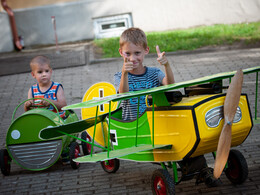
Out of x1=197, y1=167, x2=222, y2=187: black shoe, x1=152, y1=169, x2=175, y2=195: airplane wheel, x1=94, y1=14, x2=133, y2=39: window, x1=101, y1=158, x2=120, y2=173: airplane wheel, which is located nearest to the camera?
x1=152, y1=169, x2=175, y2=195: airplane wheel

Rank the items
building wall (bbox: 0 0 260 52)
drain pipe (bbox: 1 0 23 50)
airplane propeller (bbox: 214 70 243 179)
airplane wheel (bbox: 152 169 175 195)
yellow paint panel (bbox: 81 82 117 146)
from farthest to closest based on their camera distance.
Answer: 1. building wall (bbox: 0 0 260 52)
2. drain pipe (bbox: 1 0 23 50)
3. yellow paint panel (bbox: 81 82 117 146)
4. airplane wheel (bbox: 152 169 175 195)
5. airplane propeller (bbox: 214 70 243 179)

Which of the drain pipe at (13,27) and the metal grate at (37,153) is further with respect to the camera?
the drain pipe at (13,27)

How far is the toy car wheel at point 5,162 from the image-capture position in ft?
15.4

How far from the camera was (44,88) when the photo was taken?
5.11 meters

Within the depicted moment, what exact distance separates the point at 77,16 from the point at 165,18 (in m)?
3.51

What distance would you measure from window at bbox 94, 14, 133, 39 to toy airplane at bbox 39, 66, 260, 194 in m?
12.3

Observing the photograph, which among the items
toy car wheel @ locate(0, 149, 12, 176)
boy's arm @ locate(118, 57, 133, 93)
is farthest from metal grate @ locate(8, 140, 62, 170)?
boy's arm @ locate(118, 57, 133, 93)

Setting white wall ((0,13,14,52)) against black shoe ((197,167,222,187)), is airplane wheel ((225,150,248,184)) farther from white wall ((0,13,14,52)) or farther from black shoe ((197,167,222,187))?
white wall ((0,13,14,52))

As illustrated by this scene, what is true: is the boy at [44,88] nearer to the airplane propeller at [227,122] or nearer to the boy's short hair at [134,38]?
the boy's short hair at [134,38]

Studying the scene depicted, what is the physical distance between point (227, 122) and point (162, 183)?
83cm

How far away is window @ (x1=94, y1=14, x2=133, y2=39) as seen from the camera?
1591 cm

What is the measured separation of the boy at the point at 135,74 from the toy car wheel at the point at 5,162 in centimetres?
161

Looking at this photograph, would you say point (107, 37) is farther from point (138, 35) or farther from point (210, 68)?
point (138, 35)

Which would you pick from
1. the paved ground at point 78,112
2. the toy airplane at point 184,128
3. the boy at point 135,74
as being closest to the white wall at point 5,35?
the paved ground at point 78,112
